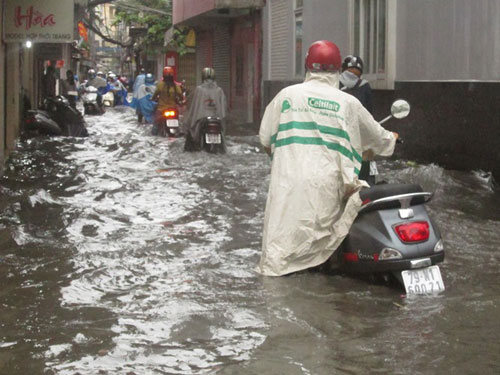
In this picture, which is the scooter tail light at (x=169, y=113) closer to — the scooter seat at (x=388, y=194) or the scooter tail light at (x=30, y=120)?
the scooter tail light at (x=30, y=120)

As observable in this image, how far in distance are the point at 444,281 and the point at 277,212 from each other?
4.35 feet

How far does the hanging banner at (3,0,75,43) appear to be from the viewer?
13.6 metres

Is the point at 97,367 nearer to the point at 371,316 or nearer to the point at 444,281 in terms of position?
the point at 371,316

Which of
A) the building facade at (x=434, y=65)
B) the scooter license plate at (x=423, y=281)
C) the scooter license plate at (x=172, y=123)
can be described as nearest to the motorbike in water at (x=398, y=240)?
the scooter license plate at (x=423, y=281)

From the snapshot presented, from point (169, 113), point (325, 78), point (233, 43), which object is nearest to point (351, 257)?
point (325, 78)

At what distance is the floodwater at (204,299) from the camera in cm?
455

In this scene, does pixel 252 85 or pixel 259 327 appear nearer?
pixel 259 327

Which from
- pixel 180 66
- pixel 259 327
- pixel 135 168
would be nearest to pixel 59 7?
pixel 135 168

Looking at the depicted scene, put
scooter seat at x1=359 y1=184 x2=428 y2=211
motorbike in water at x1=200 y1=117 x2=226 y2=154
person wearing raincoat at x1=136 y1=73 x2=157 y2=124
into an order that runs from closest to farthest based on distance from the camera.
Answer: scooter seat at x1=359 y1=184 x2=428 y2=211 < motorbike in water at x1=200 y1=117 x2=226 y2=154 < person wearing raincoat at x1=136 y1=73 x2=157 y2=124

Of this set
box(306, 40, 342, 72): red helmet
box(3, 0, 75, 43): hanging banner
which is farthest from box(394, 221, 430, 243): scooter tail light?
box(3, 0, 75, 43): hanging banner

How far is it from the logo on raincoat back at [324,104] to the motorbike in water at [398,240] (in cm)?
60

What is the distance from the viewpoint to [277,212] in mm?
6168

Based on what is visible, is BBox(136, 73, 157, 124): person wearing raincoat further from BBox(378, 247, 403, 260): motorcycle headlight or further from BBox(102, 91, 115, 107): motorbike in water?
BBox(378, 247, 403, 260): motorcycle headlight

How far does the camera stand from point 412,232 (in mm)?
5766
